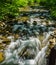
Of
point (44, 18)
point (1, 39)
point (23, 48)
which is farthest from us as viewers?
point (44, 18)

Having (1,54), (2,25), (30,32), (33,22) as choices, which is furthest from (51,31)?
(1,54)

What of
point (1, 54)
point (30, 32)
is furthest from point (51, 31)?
point (1, 54)

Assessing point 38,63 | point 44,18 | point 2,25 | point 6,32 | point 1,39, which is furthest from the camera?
point 44,18

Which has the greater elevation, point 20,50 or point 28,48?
point 28,48

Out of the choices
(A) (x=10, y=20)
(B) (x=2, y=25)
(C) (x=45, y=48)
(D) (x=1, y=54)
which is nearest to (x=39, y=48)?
(C) (x=45, y=48)

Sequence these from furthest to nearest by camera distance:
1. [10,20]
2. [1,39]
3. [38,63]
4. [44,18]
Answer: [44,18]
[10,20]
[1,39]
[38,63]

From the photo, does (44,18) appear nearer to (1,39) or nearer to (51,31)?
(51,31)

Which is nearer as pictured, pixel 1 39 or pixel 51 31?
pixel 1 39

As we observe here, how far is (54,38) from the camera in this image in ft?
35.2

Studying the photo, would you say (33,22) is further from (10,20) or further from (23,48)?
(23,48)

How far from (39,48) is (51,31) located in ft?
8.87

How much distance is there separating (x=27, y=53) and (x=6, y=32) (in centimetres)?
314

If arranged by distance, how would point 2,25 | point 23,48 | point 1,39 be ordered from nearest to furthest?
point 23,48 < point 1,39 < point 2,25

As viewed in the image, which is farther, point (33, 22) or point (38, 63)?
point (33, 22)
